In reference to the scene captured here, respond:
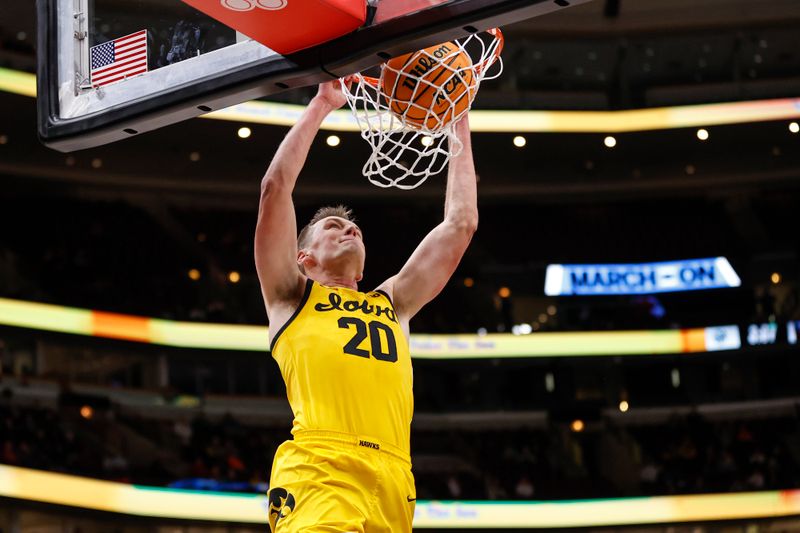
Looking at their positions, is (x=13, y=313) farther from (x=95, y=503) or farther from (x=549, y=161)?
(x=549, y=161)

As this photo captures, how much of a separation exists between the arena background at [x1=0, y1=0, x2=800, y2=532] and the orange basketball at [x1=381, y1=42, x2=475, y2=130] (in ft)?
43.0

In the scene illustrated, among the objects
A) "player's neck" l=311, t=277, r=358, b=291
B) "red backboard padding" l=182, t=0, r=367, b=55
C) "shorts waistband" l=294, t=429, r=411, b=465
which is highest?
"red backboard padding" l=182, t=0, r=367, b=55

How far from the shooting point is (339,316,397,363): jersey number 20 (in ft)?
13.0

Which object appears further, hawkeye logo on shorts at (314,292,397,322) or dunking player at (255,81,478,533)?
hawkeye logo on shorts at (314,292,397,322)

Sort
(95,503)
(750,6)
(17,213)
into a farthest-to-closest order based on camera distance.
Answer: (17,213) < (750,6) < (95,503)

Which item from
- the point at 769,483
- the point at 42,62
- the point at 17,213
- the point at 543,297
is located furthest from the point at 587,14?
the point at 42,62

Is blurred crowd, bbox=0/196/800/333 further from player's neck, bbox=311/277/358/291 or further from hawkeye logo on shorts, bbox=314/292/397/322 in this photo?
hawkeye logo on shorts, bbox=314/292/397/322

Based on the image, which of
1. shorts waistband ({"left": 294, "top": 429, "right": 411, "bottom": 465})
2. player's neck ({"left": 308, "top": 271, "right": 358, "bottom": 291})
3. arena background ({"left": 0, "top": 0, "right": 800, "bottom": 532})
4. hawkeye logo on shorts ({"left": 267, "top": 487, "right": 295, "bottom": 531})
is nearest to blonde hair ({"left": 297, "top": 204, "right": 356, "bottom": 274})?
player's neck ({"left": 308, "top": 271, "right": 358, "bottom": 291})

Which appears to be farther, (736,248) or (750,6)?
(736,248)

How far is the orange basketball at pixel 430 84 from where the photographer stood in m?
4.45

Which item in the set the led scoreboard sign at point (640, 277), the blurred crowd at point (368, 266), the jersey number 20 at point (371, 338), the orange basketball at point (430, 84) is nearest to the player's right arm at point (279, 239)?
the jersey number 20 at point (371, 338)

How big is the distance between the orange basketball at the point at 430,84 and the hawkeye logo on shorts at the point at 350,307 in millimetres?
833

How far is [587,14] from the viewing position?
58.6ft

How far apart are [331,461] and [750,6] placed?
51.4 feet
